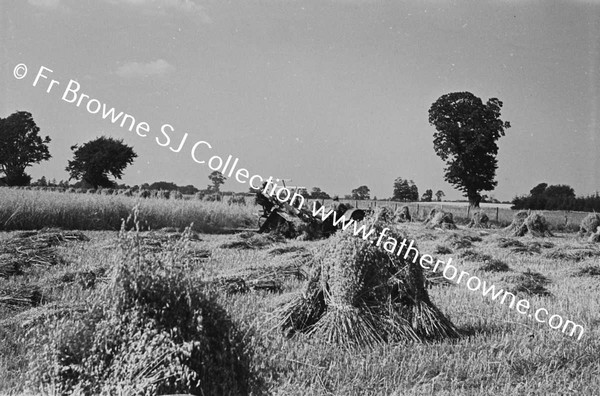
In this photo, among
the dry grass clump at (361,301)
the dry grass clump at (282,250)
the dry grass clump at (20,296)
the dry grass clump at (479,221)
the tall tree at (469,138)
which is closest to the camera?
the dry grass clump at (361,301)

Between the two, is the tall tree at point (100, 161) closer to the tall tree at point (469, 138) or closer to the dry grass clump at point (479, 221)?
the tall tree at point (469, 138)

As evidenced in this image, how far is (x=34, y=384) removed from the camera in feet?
12.8

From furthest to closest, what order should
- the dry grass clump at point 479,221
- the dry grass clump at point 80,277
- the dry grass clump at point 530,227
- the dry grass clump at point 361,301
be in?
the dry grass clump at point 479,221 < the dry grass clump at point 530,227 < the dry grass clump at point 80,277 < the dry grass clump at point 361,301

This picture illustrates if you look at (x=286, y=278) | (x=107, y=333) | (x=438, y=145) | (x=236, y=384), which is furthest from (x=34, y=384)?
(x=438, y=145)

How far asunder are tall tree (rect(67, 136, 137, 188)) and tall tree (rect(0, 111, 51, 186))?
6714 mm

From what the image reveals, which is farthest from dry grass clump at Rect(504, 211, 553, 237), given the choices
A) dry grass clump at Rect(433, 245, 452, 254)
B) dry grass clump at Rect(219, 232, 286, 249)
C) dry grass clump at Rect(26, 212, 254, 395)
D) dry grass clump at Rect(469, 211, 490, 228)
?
dry grass clump at Rect(26, 212, 254, 395)

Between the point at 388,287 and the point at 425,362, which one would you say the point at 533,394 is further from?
the point at 388,287

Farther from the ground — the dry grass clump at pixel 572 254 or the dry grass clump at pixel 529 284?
the dry grass clump at pixel 572 254

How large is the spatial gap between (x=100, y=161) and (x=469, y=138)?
44.3m

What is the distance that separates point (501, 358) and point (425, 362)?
36.7 inches

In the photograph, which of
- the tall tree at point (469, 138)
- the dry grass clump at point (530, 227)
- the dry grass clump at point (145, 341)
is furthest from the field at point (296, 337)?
the tall tree at point (469, 138)

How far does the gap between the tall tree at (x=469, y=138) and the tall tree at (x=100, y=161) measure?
126 ft

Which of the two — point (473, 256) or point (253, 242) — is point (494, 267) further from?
point (253, 242)

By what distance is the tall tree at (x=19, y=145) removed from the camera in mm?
78000
